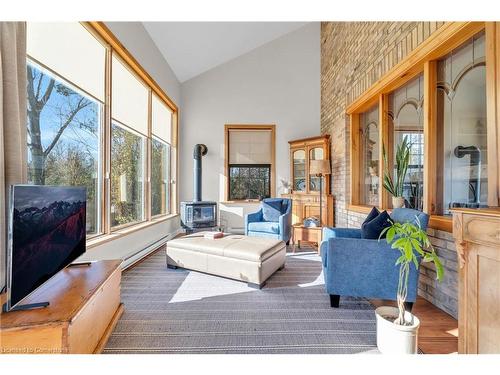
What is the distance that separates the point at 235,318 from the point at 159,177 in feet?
11.8

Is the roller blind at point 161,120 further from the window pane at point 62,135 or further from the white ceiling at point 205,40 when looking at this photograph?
the window pane at point 62,135

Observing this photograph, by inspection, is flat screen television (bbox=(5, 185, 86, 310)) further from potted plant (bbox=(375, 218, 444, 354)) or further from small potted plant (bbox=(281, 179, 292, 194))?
small potted plant (bbox=(281, 179, 292, 194))

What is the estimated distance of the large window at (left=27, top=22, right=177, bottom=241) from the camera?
217 centimetres

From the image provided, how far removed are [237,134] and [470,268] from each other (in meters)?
5.09

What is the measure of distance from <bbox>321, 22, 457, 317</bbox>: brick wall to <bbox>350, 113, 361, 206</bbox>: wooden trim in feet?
0.35

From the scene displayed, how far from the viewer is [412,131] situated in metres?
2.82

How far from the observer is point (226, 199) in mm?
5898

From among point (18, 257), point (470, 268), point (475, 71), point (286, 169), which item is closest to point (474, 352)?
point (470, 268)

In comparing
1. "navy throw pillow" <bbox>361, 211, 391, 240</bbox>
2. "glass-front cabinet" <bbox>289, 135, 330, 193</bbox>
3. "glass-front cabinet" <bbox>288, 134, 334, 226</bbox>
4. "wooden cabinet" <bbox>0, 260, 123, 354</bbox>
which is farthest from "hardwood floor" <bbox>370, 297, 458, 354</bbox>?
"glass-front cabinet" <bbox>289, 135, 330, 193</bbox>

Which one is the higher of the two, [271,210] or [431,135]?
[431,135]

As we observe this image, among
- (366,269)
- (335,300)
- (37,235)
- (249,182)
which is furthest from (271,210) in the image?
(37,235)

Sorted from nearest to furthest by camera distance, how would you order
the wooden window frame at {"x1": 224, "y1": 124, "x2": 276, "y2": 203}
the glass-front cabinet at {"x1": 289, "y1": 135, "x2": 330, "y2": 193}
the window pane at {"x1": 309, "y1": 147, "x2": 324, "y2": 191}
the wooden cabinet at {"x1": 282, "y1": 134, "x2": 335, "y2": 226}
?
the wooden cabinet at {"x1": 282, "y1": 134, "x2": 335, "y2": 226}, the glass-front cabinet at {"x1": 289, "y1": 135, "x2": 330, "y2": 193}, the window pane at {"x1": 309, "y1": 147, "x2": 324, "y2": 191}, the wooden window frame at {"x1": 224, "y1": 124, "x2": 276, "y2": 203}

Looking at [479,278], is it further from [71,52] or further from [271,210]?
[71,52]
